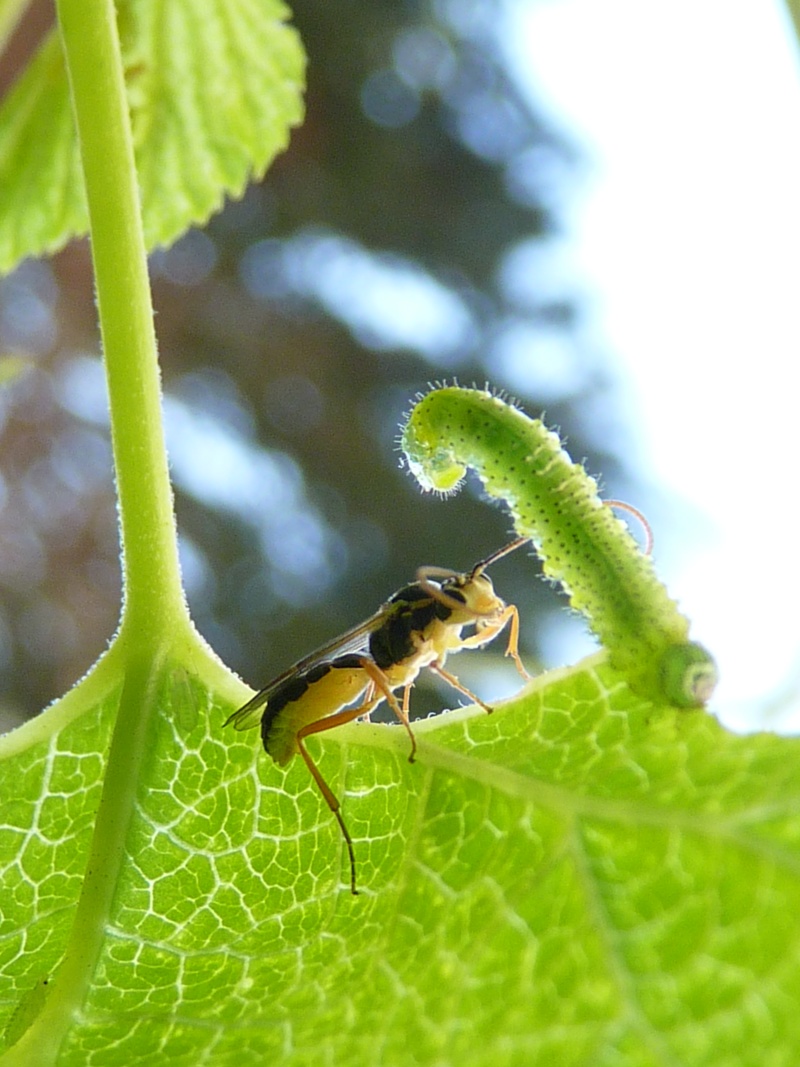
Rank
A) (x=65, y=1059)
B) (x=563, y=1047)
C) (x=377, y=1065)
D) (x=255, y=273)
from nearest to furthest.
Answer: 1. (x=563, y=1047)
2. (x=377, y=1065)
3. (x=65, y=1059)
4. (x=255, y=273)

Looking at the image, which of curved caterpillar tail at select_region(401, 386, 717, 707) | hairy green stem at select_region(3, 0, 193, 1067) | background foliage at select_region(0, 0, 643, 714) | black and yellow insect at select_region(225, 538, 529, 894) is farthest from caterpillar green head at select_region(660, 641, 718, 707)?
background foliage at select_region(0, 0, 643, 714)

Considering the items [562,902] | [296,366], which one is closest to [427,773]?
[562,902]

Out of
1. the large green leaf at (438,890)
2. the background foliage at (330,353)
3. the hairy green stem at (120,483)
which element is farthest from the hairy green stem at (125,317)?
the background foliage at (330,353)

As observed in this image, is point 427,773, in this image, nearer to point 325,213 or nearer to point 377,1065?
point 377,1065

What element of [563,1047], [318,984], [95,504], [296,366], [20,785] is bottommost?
[563,1047]

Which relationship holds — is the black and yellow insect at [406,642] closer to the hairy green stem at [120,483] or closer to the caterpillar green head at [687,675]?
the hairy green stem at [120,483]

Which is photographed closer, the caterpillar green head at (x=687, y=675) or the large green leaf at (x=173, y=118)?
the caterpillar green head at (x=687, y=675)

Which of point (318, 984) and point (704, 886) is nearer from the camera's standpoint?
point (704, 886)
